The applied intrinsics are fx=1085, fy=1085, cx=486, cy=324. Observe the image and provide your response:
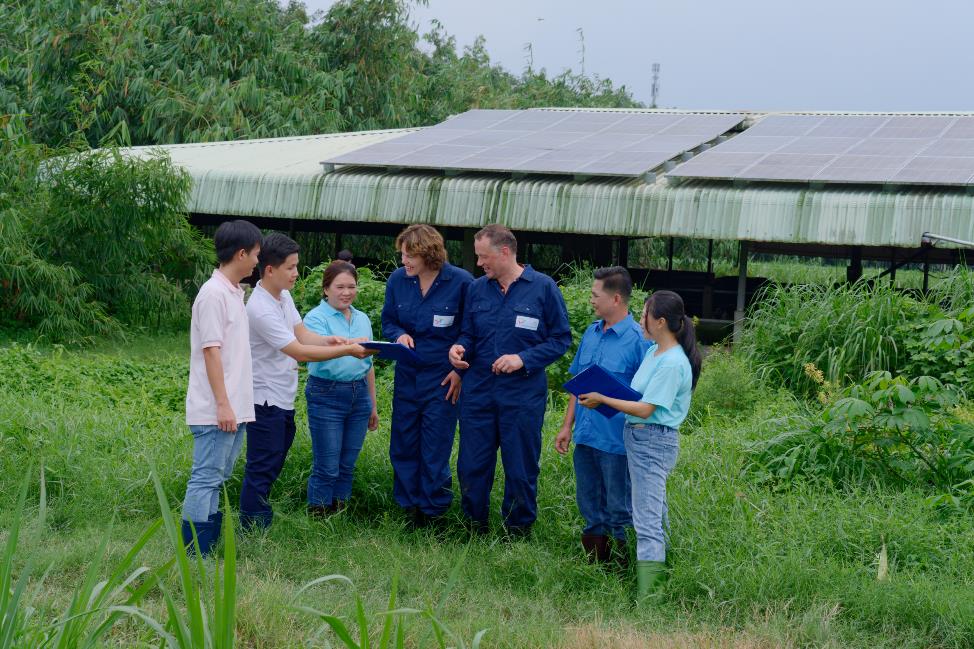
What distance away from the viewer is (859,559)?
5246 millimetres

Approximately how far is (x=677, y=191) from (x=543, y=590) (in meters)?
8.06

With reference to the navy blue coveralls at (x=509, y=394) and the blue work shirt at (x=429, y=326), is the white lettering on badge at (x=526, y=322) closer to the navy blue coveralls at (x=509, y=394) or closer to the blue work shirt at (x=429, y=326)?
the navy blue coveralls at (x=509, y=394)

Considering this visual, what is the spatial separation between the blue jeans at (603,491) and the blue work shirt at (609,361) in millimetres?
73

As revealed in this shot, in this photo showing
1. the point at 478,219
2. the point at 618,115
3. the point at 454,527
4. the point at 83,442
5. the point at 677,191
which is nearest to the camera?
the point at 454,527

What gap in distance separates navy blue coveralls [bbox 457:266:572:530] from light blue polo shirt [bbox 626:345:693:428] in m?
0.77

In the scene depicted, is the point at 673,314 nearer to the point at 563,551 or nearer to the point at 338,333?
the point at 563,551

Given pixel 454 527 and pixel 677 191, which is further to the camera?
pixel 677 191

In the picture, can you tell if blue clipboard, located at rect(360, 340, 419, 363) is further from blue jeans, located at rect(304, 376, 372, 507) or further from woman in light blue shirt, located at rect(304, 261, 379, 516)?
blue jeans, located at rect(304, 376, 372, 507)

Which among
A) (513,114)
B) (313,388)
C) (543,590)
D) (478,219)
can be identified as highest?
(513,114)

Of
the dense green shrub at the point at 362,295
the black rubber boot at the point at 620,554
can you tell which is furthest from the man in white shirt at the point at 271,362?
the dense green shrub at the point at 362,295

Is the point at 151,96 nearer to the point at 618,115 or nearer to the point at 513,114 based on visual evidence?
the point at 513,114

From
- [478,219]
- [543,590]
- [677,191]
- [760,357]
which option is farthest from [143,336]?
[543,590]

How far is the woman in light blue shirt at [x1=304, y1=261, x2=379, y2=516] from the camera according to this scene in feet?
19.9

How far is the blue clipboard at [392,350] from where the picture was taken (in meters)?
5.64
